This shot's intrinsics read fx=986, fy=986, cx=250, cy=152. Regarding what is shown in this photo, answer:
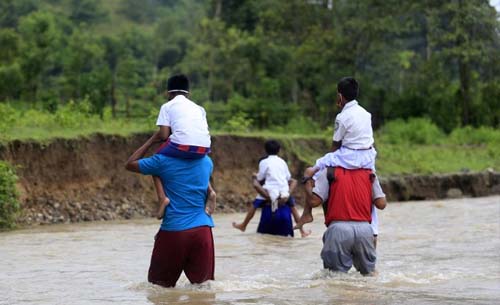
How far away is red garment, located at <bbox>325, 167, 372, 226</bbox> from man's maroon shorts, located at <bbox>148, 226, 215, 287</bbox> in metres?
1.15

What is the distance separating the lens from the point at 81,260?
40.0ft

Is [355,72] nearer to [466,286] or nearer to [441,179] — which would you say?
[441,179]

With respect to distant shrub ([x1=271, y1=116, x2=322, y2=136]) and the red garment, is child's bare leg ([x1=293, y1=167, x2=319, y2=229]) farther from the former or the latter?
distant shrub ([x1=271, y1=116, x2=322, y2=136])

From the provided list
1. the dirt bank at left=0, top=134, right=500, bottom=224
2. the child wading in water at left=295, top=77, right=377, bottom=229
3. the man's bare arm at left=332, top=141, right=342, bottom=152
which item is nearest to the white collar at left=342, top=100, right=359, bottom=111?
the child wading in water at left=295, top=77, right=377, bottom=229

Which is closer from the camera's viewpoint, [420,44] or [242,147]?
[242,147]

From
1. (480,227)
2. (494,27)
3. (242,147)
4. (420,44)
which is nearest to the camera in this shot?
(480,227)

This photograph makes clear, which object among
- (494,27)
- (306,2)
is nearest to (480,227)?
(494,27)

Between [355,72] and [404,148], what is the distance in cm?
894

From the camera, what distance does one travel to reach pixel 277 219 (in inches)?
582

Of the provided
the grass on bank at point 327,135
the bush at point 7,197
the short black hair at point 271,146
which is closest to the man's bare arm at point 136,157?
the short black hair at point 271,146

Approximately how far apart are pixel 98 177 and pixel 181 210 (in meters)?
11.7

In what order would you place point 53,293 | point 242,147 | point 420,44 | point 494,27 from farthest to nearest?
point 420,44 < point 494,27 < point 242,147 < point 53,293

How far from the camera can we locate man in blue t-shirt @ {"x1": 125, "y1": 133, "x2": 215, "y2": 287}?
817 centimetres

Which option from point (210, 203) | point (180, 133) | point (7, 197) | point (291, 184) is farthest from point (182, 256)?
point (7, 197)
